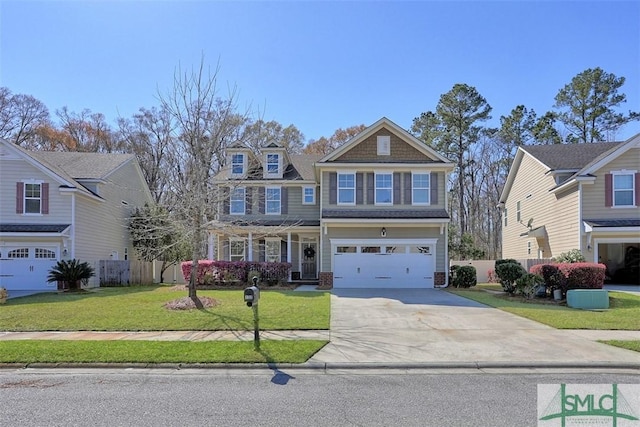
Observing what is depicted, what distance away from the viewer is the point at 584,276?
570 inches

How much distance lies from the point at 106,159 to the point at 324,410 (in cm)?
2504

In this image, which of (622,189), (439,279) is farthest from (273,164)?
(622,189)

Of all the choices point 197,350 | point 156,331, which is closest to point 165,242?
point 156,331

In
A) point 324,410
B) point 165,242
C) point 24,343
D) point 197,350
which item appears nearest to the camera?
point 324,410

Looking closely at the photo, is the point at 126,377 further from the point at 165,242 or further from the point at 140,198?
the point at 140,198

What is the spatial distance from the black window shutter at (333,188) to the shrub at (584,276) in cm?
1056

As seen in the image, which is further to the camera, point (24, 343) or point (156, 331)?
point (156, 331)

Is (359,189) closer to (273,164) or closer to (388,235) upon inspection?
(388,235)

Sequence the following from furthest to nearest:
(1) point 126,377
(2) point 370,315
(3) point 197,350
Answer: (2) point 370,315, (3) point 197,350, (1) point 126,377

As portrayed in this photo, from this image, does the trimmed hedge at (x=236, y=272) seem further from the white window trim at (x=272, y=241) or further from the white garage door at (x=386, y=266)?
the white window trim at (x=272, y=241)

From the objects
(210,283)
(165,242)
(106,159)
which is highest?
(106,159)

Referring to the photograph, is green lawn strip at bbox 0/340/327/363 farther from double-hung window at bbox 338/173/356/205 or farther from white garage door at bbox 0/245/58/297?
double-hung window at bbox 338/173/356/205

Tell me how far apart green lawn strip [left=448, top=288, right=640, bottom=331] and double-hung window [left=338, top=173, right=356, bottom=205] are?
26.0 ft

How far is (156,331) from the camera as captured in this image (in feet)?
31.5
